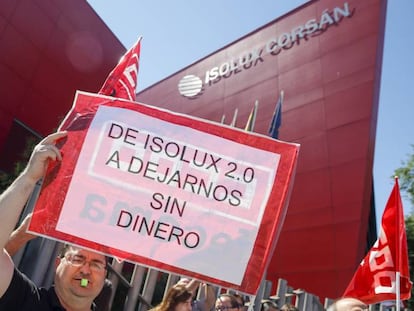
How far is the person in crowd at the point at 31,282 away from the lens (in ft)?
5.45

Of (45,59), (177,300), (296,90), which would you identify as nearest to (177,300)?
(177,300)

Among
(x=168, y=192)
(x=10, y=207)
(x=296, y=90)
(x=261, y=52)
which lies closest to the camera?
(x=10, y=207)

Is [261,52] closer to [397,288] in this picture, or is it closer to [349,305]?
[397,288]

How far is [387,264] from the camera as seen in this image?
3652mm

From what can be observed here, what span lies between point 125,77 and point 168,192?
1.34m

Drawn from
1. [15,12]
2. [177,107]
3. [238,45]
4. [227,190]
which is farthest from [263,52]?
[227,190]

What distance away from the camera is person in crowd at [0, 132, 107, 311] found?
166cm

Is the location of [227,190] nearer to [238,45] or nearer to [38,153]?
[38,153]

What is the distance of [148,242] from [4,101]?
13369 millimetres

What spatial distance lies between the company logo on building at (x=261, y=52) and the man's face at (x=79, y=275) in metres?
13.7

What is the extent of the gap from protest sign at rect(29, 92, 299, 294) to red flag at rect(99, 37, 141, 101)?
67 cm

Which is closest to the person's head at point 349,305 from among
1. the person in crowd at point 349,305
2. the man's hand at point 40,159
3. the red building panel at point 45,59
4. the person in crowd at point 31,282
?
the person in crowd at point 349,305

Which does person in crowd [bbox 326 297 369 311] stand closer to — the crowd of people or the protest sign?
the protest sign

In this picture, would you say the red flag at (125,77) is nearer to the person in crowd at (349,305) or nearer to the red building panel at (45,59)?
the person in crowd at (349,305)
